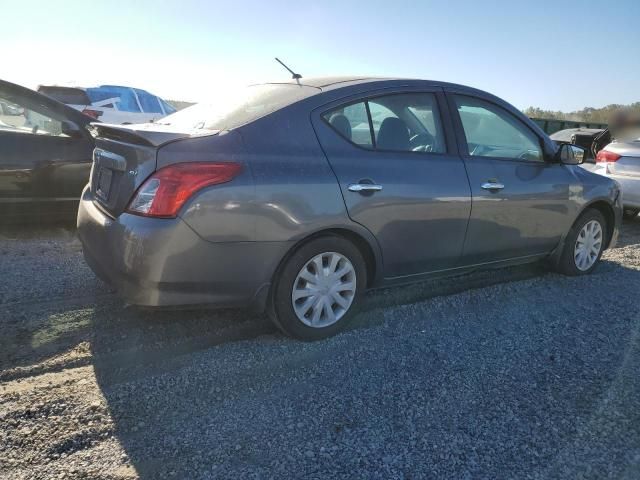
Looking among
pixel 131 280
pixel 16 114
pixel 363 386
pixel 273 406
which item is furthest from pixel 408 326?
pixel 16 114

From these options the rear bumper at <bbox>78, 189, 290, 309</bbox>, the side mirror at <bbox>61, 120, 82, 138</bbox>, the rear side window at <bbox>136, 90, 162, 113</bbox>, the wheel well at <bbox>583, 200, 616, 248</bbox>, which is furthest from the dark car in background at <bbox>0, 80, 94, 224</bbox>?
the rear side window at <bbox>136, 90, 162, 113</bbox>

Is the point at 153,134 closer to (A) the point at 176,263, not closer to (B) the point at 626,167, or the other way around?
(A) the point at 176,263

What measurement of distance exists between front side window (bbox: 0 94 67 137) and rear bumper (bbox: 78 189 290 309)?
2.73 meters

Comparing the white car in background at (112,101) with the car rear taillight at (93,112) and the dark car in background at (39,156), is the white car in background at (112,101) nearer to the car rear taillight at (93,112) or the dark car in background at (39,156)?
the car rear taillight at (93,112)

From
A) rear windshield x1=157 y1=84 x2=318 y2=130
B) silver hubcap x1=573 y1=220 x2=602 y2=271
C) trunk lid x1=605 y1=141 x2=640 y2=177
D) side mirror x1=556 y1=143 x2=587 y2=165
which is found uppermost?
rear windshield x1=157 y1=84 x2=318 y2=130

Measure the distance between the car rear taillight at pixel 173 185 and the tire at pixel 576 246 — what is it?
3474mm

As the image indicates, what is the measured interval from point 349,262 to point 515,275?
232 centimetres

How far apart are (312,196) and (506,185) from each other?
5.92 ft

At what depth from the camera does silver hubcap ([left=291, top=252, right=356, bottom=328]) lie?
10.7 ft

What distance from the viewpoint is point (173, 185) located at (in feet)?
9.11

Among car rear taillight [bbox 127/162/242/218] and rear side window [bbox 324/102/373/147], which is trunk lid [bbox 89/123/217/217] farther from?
rear side window [bbox 324/102/373/147]

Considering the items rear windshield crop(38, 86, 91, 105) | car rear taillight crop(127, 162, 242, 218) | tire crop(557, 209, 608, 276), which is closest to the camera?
car rear taillight crop(127, 162, 242, 218)

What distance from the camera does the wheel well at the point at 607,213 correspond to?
5028 mm

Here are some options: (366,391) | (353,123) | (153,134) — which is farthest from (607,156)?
(153,134)
